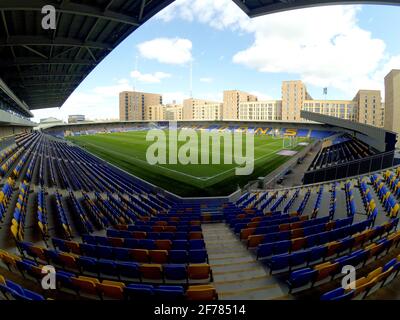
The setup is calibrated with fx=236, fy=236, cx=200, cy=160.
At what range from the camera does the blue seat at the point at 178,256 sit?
547 cm

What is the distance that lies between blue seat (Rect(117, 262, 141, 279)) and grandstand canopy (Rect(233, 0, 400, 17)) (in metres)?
11.0

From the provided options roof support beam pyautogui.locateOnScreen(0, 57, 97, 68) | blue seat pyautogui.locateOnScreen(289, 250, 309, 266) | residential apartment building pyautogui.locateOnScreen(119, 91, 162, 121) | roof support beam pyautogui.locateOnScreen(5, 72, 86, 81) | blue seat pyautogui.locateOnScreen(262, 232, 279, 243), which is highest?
residential apartment building pyautogui.locateOnScreen(119, 91, 162, 121)

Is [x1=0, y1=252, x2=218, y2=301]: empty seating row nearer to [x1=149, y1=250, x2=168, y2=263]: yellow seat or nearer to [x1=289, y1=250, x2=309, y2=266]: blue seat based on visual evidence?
[x1=149, y1=250, x2=168, y2=263]: yellow seat

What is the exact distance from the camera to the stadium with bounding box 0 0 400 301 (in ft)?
15.0

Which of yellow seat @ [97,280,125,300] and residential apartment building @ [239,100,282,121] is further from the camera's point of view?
residential apartment building @ [239,100,282,121]

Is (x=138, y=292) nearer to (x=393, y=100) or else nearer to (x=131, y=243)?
(x=131, y=243)

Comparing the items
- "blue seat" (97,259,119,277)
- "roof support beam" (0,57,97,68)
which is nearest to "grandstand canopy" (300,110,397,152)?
"blue seat" (97,259,119,277)

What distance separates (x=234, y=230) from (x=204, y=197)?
821cm

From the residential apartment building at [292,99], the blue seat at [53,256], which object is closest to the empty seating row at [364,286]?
the blue seat at [53,256]

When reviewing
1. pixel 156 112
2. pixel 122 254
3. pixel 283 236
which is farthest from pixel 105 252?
pixel 156 112

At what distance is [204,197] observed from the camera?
16.7 metres
